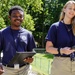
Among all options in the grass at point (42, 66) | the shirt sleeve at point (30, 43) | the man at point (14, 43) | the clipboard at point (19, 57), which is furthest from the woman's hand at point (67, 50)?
the grass at point (42, 66)

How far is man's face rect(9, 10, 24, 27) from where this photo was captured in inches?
199

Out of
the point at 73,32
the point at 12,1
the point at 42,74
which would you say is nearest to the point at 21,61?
the point at 73,32

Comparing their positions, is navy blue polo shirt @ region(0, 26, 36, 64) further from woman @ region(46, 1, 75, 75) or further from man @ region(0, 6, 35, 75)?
woman @ region(46, 1, 75, 75)

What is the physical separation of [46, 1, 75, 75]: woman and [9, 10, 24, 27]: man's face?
695 millimetres

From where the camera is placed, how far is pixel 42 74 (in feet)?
41.2

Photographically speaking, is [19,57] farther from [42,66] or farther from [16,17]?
[42,66]

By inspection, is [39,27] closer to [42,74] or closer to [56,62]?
[42,74]

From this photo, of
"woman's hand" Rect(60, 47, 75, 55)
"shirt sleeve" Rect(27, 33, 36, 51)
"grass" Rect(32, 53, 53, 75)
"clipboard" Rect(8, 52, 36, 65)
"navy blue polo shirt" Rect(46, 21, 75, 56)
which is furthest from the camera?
"grass" Rect(32, 53, 53, 75)

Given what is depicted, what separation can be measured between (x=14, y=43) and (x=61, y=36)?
842 millimetres

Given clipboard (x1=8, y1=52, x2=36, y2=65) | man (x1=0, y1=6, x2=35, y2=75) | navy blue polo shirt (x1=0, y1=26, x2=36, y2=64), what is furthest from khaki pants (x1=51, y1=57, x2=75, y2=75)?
navy blue polo shirt (x1=0, y1=26, x2=36, y2=64)

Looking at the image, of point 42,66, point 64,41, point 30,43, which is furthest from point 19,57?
point 42,66

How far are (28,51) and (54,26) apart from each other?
2.65 feet

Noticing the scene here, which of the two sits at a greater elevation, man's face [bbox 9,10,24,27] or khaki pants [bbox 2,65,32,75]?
man's face [bbox 9,10,24,27]

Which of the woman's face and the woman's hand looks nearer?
the woman's hand
